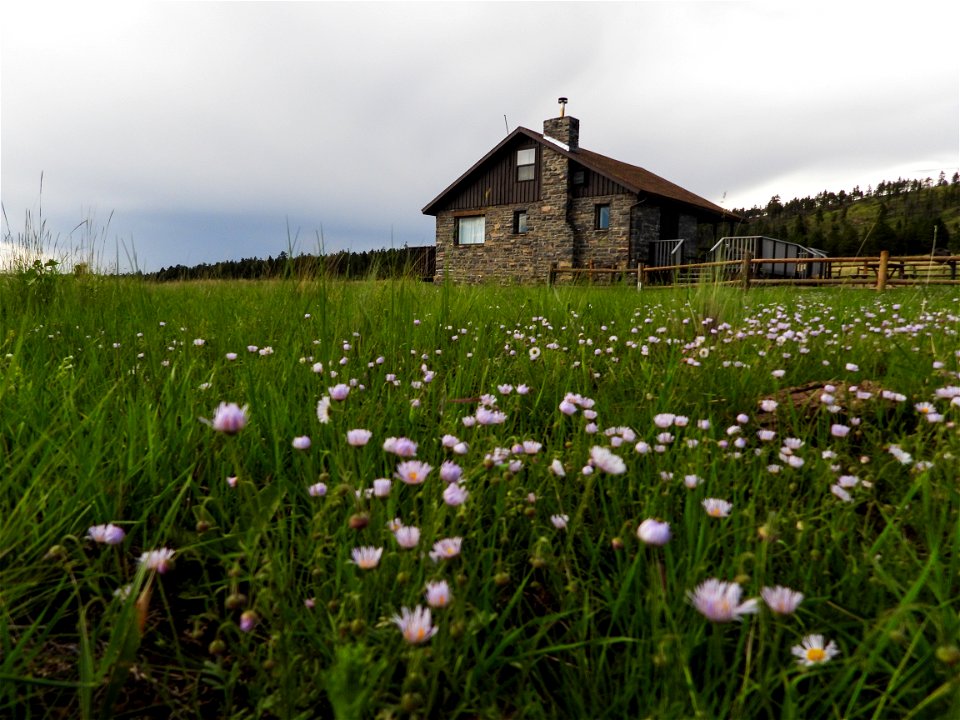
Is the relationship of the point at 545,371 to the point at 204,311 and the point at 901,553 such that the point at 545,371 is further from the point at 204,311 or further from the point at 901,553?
the point at 204,311

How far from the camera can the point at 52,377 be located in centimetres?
244

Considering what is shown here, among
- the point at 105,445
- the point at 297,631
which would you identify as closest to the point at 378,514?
the point at 297,631

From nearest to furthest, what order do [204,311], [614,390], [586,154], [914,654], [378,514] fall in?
[914,654] < [378,514] < [614,390] < [204,311] < [586,154]

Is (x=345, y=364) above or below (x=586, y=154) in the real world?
below

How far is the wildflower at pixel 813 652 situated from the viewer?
1008 mm

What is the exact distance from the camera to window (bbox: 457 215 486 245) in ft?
89.7

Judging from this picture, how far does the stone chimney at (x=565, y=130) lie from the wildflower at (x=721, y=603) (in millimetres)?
26248

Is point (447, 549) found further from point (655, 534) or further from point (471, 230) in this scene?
point (471, 230)

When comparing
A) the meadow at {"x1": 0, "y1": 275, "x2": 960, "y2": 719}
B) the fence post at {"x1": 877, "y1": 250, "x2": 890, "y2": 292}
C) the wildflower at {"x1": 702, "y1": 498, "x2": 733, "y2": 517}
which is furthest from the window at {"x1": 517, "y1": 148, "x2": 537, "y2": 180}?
the wildflower at {"x1": 702, "y1": 498, "x2": 733, "y2": 517}

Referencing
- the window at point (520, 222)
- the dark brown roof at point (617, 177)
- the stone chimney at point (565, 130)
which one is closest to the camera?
the dark brown roof at point (617, 177)

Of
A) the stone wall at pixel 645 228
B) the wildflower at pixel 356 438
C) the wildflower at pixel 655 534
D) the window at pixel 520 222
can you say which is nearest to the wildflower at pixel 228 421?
the wildflower at pixel 356 438

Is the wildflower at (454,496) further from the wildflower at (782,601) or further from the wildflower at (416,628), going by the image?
the wildflower at (782,601)

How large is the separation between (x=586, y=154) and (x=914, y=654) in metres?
27.4

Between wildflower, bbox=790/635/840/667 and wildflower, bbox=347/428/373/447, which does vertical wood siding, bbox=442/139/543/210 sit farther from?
wildflower, bbox=790/635/840/667
